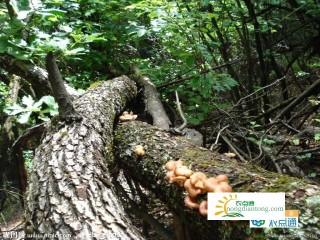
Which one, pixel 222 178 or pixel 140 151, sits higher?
pixel 140 151

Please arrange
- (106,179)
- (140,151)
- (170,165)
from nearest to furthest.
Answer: (106,179) → (170,165) → (140,151)

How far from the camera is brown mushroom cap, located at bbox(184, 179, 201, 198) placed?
6.59 feet

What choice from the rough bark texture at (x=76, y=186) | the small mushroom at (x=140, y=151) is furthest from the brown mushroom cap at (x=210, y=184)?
→ the small mushroom at (x=140, y=151)

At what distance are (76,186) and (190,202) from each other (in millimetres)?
737

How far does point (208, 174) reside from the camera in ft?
7.17

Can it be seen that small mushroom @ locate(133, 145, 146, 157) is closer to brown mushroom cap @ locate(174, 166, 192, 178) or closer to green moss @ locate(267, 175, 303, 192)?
brown mushroom cap @ locate(174, 166, 192, 178)

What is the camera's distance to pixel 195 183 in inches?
80.7

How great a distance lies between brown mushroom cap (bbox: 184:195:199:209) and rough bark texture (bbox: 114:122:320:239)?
7 centimetres

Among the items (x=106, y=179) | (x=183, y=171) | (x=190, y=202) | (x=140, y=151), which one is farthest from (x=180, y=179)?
(x=140, y=151)

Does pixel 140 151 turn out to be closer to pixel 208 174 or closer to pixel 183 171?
pixel 183 171

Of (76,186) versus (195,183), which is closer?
Result: (76,186)

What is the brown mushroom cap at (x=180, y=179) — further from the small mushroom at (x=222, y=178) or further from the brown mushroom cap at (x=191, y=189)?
the small mushroom at (x=222, y=178)

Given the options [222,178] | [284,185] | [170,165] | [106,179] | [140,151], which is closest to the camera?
[284,185]

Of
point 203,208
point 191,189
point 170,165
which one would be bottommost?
point 203,208
